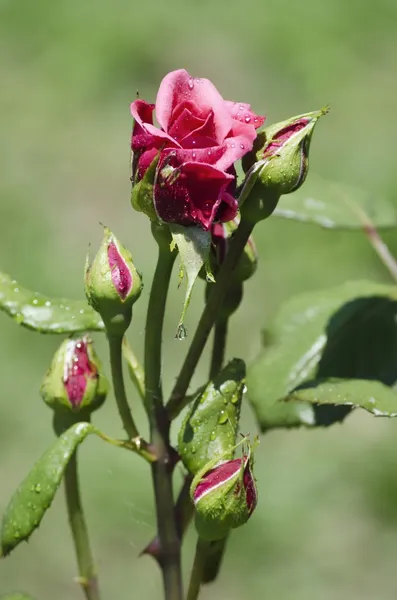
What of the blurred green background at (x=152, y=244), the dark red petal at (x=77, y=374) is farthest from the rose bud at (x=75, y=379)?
the blurred green background at (x=152, y=244)

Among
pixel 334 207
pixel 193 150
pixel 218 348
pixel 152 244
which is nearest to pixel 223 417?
pixel 218 348

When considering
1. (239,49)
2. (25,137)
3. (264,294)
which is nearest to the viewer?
(264,294)

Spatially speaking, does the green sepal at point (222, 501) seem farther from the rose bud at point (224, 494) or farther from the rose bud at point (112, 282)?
the rose bud at point (112, 282)

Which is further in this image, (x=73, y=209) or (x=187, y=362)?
(x=73, y=209)

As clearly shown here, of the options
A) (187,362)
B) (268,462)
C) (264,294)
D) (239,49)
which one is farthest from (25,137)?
(187,362)

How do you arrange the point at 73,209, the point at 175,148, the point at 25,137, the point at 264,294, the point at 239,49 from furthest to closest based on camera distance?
1. the point at 239,49
2. the point at 25,137
3. the point at 73,209
4. the point at 264,294
5. the point at 175,148

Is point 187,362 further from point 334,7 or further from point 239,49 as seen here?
point 334,7
